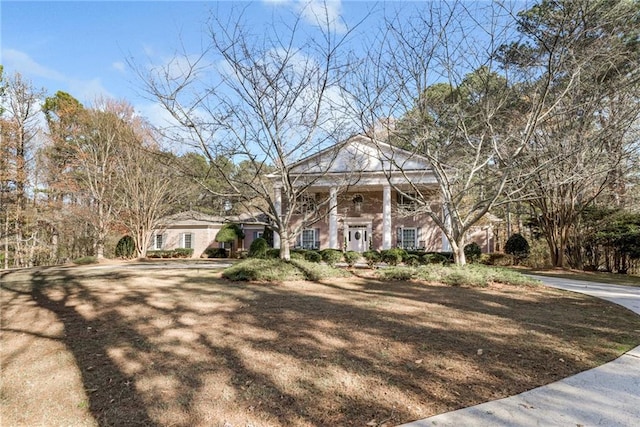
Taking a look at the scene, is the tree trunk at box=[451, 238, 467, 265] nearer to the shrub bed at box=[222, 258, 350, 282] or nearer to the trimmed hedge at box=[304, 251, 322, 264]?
the shrub bed at box=[222, 258, 350, 282]

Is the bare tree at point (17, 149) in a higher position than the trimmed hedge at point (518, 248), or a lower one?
higher

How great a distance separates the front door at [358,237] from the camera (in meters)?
23.0

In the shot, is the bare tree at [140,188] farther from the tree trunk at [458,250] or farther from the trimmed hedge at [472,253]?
the trimmed hedge at [472,253]

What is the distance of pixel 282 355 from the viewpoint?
3.87m

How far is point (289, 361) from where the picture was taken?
12.1 feet

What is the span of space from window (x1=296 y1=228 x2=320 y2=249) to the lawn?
16.4 metres

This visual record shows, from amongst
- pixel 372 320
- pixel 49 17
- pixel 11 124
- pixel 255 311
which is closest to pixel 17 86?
pixel 11 124

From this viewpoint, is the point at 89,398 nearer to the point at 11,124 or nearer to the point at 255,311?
the point at 255,311

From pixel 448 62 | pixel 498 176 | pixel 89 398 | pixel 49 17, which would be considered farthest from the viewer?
pixel 498 176

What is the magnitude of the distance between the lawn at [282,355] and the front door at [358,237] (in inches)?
624

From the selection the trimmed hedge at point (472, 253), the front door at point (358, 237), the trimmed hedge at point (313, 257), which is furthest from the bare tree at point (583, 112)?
the front door at point (358, 237)

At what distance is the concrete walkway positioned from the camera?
2.63 m

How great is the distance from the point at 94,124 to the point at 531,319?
24949 millimetres

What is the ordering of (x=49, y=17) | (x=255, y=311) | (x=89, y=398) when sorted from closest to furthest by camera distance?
(x=89, y=398) → (x=255, y=311) → (x=49, y=17)
